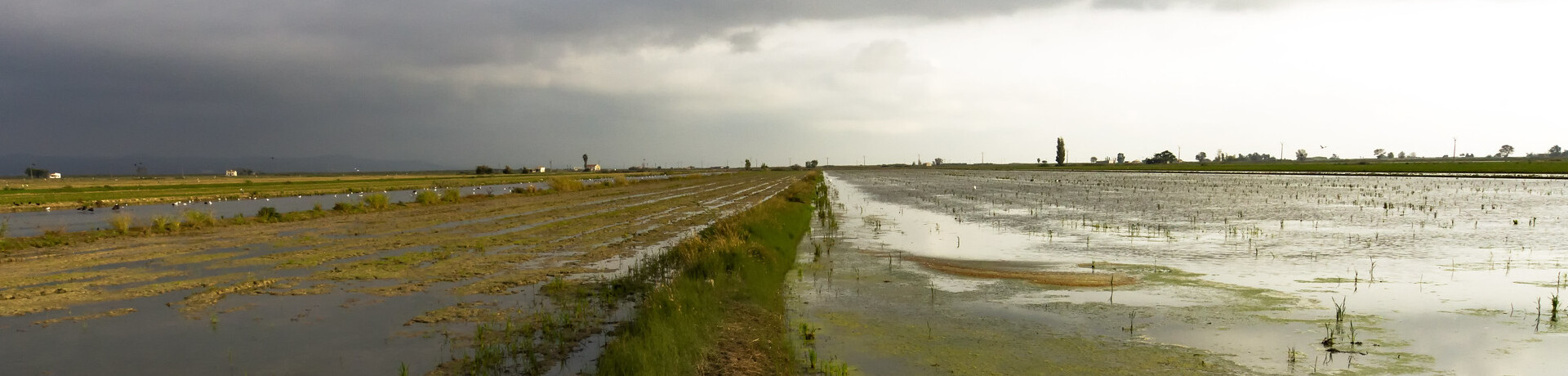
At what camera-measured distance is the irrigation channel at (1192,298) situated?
8.52 metres

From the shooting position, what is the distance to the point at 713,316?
400 inches

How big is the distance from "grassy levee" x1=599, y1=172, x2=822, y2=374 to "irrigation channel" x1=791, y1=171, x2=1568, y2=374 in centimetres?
58

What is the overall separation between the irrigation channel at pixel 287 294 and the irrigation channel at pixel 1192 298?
15.0ft

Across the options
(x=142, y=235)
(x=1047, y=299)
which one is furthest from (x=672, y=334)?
(x=142, y=235)

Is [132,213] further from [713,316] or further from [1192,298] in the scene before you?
[1192,298]

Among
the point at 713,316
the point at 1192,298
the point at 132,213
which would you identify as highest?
the point at 713,316

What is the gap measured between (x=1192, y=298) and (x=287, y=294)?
16.5m

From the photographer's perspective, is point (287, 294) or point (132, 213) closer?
point (287, 294)

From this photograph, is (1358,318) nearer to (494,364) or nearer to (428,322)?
(494,364)

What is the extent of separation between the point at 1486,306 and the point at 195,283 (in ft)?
76.4

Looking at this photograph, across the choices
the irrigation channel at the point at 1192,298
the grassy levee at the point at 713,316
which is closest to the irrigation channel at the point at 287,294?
the grassy levee at the point at 713,316

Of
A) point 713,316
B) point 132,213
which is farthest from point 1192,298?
point 132,213

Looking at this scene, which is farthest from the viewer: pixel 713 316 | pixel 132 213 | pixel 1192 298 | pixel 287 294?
pixel 132 213

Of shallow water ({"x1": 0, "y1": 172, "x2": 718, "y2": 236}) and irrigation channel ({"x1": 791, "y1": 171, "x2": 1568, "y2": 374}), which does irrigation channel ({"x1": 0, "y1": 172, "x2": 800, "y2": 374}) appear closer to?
irrigation channel ({"x1": 791, "y1": 171, "x2": 1568, "y2": 374})
